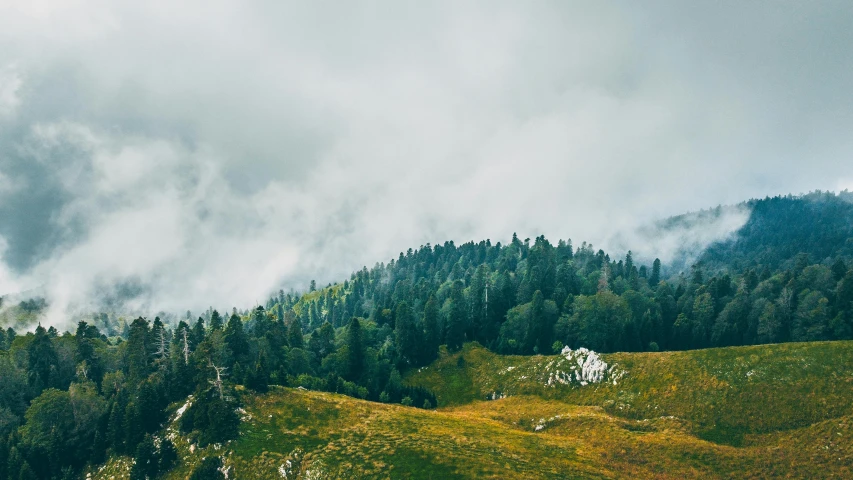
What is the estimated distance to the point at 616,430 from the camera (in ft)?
242

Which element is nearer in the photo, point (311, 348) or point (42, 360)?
point (42, 360)

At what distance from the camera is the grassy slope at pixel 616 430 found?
6056cm

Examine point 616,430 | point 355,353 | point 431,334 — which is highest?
point 431,334

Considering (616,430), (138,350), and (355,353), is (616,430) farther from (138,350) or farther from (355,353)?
(138,350)

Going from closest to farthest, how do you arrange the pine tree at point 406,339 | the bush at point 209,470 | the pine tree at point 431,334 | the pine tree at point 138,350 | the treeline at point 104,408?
1. the bush at point 209,470
2. the treeline at point 104,408
3. the pine tree at point 138,350
4. the pine tree at point 406,339
5. the pine tree at point 431,334

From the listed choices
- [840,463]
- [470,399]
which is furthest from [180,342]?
[840,463]

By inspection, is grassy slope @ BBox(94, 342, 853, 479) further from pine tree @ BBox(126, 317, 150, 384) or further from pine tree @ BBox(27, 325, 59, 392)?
pine tree @ BBox(27, 325, 59, 392)

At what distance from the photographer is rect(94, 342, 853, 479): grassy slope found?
2384 inches

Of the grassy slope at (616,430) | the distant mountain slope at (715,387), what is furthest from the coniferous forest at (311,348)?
the distant mountain slope at (715,387)

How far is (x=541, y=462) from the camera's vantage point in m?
61.8

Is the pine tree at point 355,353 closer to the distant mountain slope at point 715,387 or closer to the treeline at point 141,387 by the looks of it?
the treeline at point 141,387

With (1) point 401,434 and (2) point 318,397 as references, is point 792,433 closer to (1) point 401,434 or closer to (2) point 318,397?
(1) point 401,434

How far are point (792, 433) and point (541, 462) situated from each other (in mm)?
38337

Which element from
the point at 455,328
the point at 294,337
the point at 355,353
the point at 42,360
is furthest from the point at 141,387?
the point at 455,328
